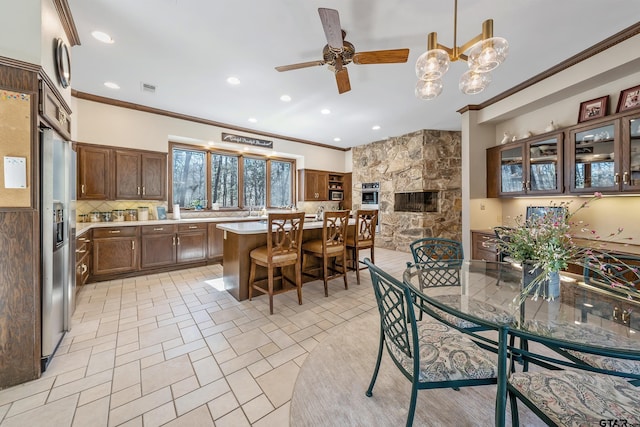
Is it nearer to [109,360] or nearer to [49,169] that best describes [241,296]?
[109,360]

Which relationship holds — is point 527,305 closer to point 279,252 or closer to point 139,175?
point 279,252

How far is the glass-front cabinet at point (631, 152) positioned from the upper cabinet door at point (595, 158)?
46 millimetres

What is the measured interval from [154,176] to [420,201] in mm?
5428

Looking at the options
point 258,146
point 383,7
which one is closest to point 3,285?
point 383,7

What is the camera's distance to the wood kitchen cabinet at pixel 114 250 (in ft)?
11.8

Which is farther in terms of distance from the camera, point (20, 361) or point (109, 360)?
point (109, 360)

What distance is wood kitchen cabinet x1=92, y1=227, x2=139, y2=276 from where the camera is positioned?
361 cm

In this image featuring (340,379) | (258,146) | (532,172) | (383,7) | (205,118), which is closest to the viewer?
(340,379)

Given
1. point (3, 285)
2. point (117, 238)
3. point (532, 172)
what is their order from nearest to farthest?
point (3, 285), point (532, 172), point (117, 238)

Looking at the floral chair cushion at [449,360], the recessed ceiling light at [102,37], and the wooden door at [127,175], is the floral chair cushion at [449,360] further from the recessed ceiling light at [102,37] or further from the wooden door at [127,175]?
the wooden door at [127,175]

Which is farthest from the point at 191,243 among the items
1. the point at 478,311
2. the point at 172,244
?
the point at 478,311

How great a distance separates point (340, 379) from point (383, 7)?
9.64 ft

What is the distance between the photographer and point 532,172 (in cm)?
351

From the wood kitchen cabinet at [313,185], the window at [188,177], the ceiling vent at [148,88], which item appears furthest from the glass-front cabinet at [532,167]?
the window at [188,177]
